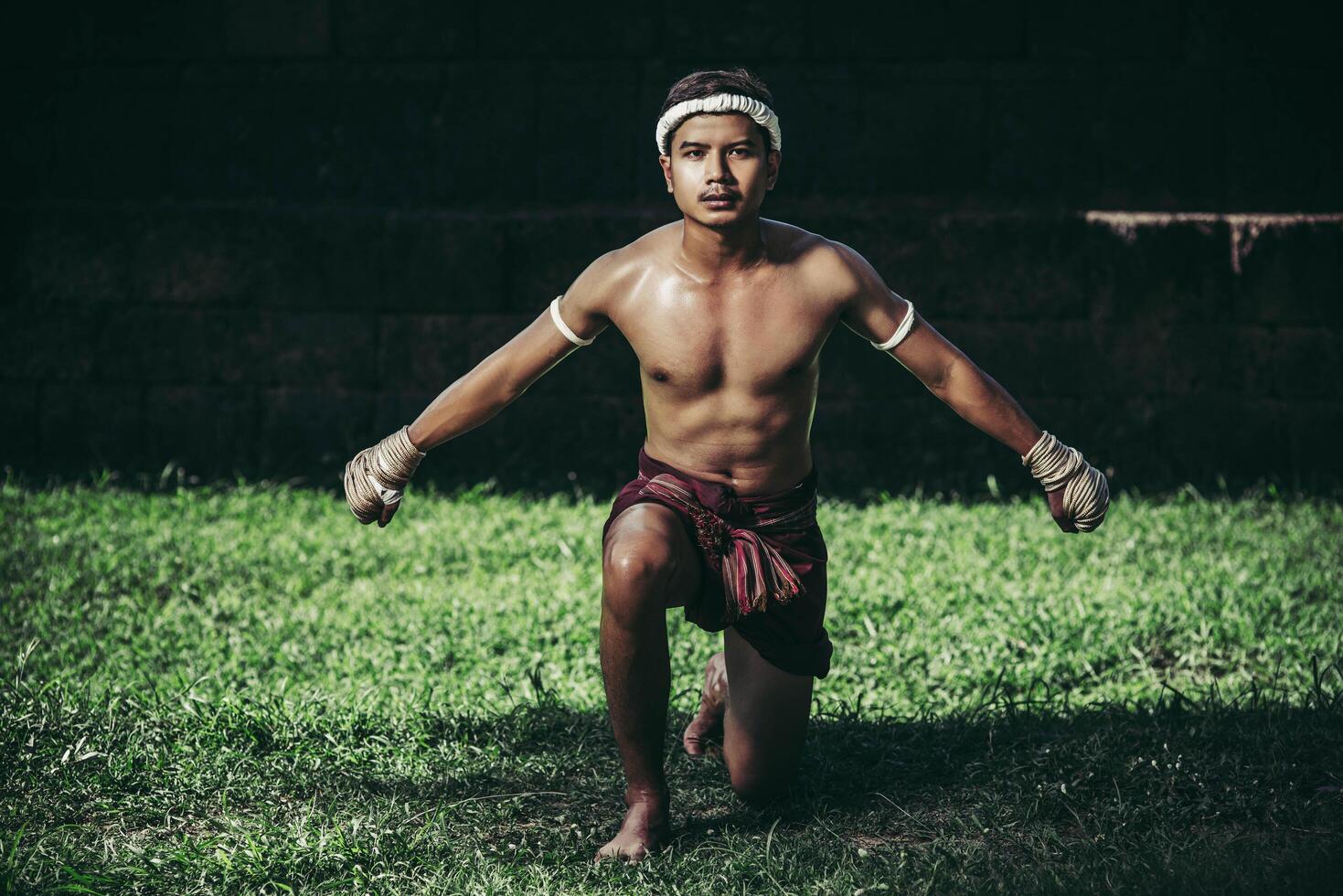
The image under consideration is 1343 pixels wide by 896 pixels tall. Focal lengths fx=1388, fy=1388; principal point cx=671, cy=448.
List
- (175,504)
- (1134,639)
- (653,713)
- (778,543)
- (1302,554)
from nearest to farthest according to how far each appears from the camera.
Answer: (653,713) < (778,543) < (1134,639) < (1302,554) < (175,504)

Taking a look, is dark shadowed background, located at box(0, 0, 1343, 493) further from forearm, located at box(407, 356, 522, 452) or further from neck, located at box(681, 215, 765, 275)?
neck, located at box(681, 215, 765, 275)

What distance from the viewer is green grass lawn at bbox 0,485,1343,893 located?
3.22 meters

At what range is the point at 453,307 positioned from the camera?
283 inches

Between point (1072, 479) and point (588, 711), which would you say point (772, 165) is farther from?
point (588, 711)

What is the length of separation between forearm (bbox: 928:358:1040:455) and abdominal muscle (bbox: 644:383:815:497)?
35 centimetres

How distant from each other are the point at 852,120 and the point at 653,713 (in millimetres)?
4615

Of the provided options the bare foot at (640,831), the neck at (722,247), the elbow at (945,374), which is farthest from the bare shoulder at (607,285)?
the bare foot at (640,831)

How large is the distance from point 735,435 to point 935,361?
52cm

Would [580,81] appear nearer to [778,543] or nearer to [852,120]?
[852,120]

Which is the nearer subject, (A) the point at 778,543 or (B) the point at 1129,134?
(A) the point at 778,543

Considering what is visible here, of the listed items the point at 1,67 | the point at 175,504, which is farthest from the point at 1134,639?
the point at 1,67

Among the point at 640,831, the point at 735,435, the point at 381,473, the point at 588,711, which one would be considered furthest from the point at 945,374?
the point at 588,711

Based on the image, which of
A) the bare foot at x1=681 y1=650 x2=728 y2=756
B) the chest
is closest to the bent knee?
the chest

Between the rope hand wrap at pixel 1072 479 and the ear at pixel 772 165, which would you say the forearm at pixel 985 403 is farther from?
the ear at pixel 772 165
